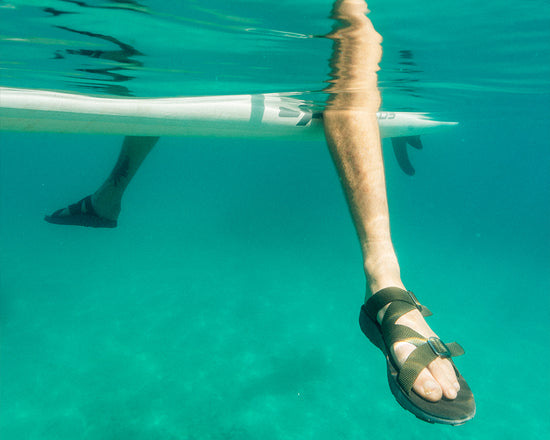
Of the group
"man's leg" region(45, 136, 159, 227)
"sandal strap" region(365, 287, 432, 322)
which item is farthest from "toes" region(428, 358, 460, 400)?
"man's leg" region(45, 136, 159, 227)

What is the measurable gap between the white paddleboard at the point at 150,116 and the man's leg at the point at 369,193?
3.30 ft

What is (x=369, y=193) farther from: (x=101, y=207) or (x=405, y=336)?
(x=101, y=207)

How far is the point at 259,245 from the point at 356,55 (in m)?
9.73

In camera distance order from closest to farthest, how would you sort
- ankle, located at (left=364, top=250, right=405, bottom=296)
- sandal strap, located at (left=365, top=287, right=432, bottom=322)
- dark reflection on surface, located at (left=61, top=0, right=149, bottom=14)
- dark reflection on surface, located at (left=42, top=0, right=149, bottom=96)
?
1. sandal strap, located at (left=365, top=287, right=432, bottom=322)
2. ankle, located at (left=364, top=250, right=405, bottom=296)
3. dark reflection on surface, located at (left=61, top=0, right=149, bottom=14)
4. dark reflection on surface, located at (left=42, top=0, right=149, bottom=96)

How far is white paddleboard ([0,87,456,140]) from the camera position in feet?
10.2

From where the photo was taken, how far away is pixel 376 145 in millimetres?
2477

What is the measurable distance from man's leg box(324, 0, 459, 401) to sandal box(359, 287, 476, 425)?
0.12 ft

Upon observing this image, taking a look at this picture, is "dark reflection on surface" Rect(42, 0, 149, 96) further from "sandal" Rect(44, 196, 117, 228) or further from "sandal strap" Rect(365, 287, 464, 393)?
"sandal strap" Rect(365, 287, 464, 393)

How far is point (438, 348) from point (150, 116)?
3.15 meters

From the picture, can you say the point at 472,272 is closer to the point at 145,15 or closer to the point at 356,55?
the point at 356,55

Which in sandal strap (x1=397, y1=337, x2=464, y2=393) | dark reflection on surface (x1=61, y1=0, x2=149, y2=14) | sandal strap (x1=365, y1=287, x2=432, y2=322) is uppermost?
dark reflection on surface (x1=61, y1=0, x2=149, y2=14)

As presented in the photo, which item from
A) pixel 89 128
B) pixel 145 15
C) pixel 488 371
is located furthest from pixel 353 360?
pixel 145 15

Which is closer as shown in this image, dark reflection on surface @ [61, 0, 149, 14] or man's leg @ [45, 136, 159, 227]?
dark reflection on surface @ [61, 0, 149, 14]

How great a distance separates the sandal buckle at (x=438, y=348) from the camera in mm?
1731
